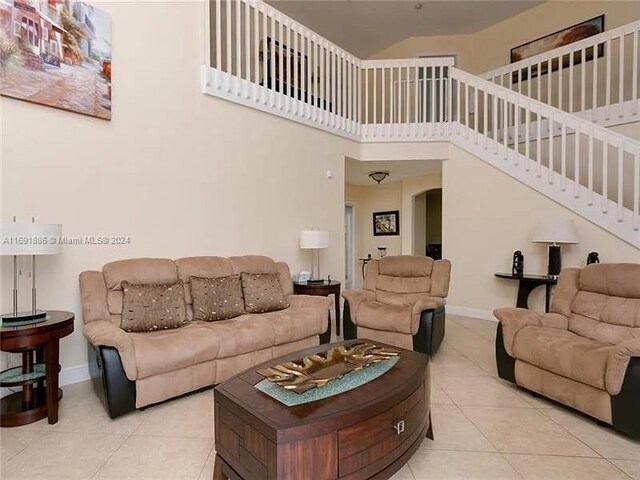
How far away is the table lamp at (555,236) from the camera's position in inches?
163

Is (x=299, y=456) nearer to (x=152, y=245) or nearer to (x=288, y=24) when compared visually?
(x=152, y=245)

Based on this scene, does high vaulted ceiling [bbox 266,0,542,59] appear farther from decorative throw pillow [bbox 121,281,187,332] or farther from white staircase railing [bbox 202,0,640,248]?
decorative throw pillow [bbox 121,281,187,332]

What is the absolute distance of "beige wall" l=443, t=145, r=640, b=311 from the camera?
Answer: 14.8ft

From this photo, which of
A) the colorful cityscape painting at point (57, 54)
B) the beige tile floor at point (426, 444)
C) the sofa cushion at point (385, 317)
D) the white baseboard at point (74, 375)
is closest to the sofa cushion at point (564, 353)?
the beige tile floor at point (426, 444)

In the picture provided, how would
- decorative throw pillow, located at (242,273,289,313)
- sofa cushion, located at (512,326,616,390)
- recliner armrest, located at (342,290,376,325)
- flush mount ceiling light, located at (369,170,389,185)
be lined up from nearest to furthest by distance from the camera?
sofa cushion, located at (512,326,616,390) → decorative throw pillow, located at (242,273,289,313) → recliner armrest, located at (342,290,376,325) → flush mount ceiling light, located at (369,170,389,185)

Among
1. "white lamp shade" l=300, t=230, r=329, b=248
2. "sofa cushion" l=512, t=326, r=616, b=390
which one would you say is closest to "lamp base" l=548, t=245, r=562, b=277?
"sofa cushion" l=512, t=326, r=616, b=390

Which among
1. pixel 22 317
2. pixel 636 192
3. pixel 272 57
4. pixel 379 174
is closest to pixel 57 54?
pixel 22 317

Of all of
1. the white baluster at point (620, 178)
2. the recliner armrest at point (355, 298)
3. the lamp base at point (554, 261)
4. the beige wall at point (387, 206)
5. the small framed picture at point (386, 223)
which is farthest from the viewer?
the small framed picture at point (386, 223)

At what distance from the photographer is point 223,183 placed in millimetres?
3982

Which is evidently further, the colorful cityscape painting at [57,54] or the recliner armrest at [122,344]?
the colorful cityscape painting at [57,54]

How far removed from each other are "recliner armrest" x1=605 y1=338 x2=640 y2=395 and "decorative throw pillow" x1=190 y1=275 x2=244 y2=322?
273 centimetres

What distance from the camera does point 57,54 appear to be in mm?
2770

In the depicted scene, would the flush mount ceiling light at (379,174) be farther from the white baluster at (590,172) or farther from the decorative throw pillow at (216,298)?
the decorative throw pillow at (216,298)

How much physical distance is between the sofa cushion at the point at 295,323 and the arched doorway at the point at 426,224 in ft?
14.9
